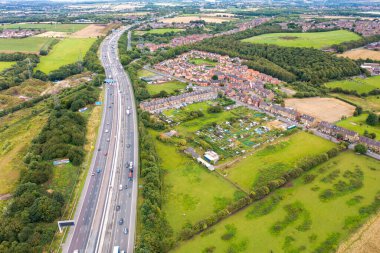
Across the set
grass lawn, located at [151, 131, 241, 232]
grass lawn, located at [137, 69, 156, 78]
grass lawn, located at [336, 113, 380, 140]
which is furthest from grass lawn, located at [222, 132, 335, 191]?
grass lawn, located at [137, 69, 156, 78]

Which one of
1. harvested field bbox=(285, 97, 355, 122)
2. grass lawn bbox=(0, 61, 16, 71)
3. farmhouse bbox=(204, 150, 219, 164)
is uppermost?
grass lawn bbox=(0, 61, 16, 71)

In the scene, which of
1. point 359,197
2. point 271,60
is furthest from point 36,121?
point 271,60

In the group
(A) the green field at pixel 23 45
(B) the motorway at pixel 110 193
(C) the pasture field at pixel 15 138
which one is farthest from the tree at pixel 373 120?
(A) the green field at pixel 23 45

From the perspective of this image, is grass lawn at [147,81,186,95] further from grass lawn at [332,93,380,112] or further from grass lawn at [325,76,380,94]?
grass lawn at [325,76,380,94]

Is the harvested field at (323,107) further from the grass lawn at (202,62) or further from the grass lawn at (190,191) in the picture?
the grass lawn at (202,62)

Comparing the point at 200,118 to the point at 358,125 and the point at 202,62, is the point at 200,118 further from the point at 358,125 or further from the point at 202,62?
the point at 202,62

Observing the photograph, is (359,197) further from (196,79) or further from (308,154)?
(196,79)

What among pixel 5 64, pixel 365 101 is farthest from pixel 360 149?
pixel 5 64
